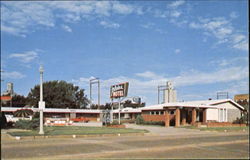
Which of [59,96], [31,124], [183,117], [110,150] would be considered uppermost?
[59,96]

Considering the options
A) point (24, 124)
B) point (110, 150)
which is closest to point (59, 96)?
point (24, 124)

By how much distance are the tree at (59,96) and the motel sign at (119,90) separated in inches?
1175

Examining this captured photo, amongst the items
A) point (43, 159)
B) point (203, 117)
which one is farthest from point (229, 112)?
point (43, 159)

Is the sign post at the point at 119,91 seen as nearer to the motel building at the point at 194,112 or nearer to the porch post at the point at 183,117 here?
the motel building at the point at 194,112

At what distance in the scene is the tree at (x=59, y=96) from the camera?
212 feet

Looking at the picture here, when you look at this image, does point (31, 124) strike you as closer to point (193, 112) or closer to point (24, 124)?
point (24, 124)

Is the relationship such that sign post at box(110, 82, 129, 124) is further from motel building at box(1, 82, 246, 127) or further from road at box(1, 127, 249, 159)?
road at box(1, 127, 249, 159)

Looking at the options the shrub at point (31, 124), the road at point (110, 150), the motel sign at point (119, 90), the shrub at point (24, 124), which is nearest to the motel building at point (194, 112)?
the motel sign at point (119, 90)

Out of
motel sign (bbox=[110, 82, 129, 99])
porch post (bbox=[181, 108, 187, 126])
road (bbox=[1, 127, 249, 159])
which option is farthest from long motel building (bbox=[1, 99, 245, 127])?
road (bbox=[1, 127, 249, 159])

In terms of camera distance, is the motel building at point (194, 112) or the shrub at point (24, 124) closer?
the shrub at point (24, 124)

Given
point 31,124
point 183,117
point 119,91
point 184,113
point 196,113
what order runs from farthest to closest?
1. point 196,113
2. point 184,113
3. point 183,117
4. point 119,91
5. point 31,124

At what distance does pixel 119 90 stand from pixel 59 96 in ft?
114

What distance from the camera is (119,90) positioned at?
122 ft

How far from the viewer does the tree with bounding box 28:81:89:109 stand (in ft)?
212
